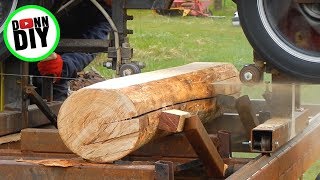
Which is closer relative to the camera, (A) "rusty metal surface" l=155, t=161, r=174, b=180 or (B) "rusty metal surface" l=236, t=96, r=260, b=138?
(A) "rusty metal surface" l=155, t=161, r=174, b=180

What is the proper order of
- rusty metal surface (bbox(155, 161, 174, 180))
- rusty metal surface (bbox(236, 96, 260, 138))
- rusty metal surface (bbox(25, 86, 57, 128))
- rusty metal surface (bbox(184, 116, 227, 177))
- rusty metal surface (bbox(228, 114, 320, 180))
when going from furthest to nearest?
rusty metal surface (bbox(25, 86, 57, 128)), rusty metal surface (bbox(236, 96, 260, 138)), rusty metal surface (bbox(184, 116, 227, 177)), rusty metal surface (bbox(228, 114, 320, 180)), rusty metal surface (bbox(155, 161, 174, 180))

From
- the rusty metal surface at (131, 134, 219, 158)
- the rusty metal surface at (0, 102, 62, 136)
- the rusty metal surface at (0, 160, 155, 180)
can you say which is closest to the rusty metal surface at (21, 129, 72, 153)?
the rusty metal surface at (131, 134, 219, 158)

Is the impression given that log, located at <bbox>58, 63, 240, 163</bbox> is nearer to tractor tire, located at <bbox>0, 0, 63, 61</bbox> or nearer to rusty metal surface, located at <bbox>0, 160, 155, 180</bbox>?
rusty metal surface, located at <bbox>0, 160, 155, 180</bbox>

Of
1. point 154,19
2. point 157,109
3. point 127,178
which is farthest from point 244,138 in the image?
point 154,19

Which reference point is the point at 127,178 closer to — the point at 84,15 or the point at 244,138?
the point at 244,138

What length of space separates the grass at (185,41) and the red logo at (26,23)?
23.1 ft

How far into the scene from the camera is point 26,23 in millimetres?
5375

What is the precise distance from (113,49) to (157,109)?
4.59 feet

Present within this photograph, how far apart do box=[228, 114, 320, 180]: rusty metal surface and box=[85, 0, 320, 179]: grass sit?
7295 millimetres

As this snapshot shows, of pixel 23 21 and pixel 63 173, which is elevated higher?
pixel 23 21

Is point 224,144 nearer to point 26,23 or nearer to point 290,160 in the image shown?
point 290,160

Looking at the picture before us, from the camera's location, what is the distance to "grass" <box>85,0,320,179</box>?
1545cm

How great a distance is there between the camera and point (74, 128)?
402 cm

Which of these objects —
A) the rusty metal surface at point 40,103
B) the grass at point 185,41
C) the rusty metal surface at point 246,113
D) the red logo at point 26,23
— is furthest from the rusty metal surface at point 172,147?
the grass at point 185,41
